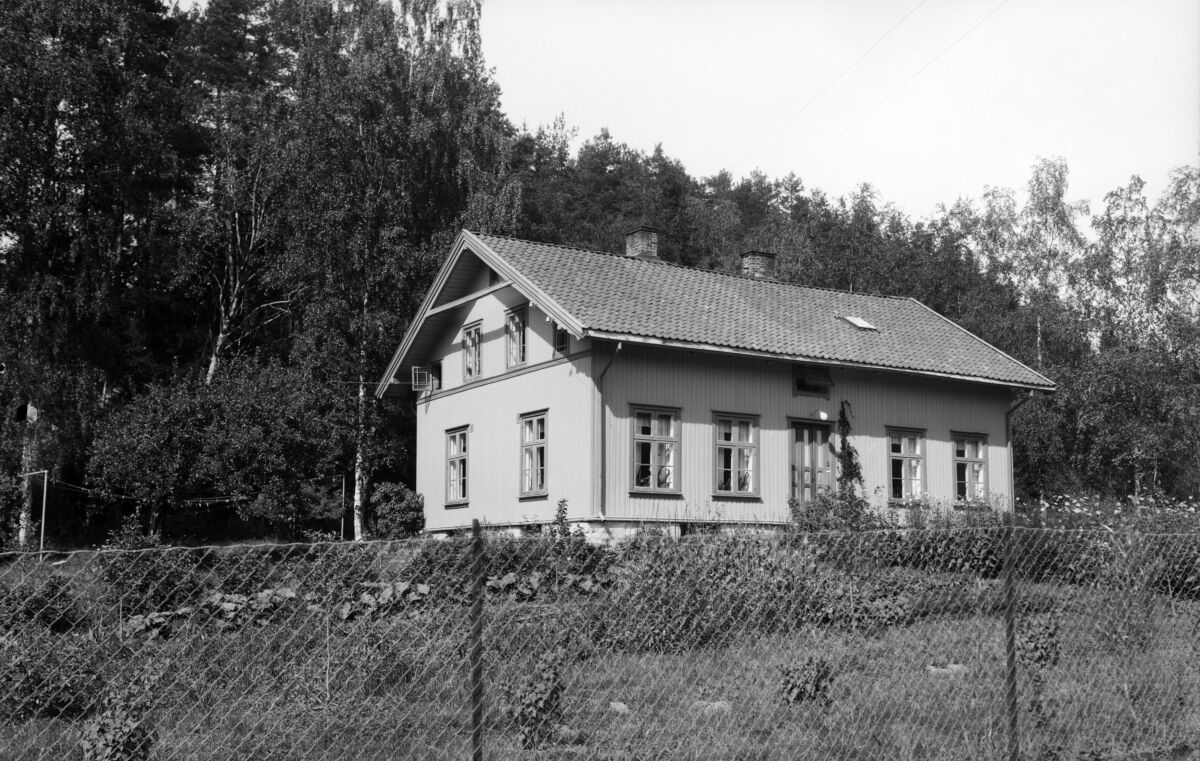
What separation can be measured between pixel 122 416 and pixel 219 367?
6655 millimetres

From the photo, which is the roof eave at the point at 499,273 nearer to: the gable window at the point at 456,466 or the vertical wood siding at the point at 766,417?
the vertical wood siding at the point at 766,417

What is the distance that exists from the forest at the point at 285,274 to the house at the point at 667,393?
11.7 feet

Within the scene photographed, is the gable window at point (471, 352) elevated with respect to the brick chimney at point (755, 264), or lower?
lower

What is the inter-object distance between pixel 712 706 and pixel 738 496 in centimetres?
1547

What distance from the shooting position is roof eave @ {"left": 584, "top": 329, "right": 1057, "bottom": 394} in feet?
69.5

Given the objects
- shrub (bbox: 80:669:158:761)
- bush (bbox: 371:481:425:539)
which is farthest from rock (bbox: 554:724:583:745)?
bush (bbox: 371:481:425:539)

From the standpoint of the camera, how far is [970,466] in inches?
1061

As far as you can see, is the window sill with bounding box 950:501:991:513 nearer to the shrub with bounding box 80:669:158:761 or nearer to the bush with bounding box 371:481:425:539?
the bush with bounding box 371:481:425:539

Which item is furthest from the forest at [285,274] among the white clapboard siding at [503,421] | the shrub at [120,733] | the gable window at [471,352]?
the shrub at [120,733]

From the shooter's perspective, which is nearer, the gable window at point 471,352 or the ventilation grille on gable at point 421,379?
the gable window at point 471,352

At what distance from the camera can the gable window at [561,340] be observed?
74.9 ft

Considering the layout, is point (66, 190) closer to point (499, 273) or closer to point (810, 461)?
point (499, 273)

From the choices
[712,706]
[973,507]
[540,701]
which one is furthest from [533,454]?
[540,701]

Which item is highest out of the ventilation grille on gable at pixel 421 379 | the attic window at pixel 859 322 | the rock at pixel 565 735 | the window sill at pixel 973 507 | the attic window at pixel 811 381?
the attic window at pixel 859 322
